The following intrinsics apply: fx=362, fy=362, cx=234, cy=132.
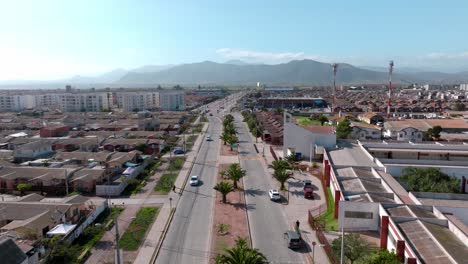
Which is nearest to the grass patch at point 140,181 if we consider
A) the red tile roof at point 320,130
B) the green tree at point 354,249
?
the red tile roof at point 320,130

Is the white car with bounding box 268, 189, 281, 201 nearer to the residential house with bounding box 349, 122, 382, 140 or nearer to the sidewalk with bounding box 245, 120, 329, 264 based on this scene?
the sidewalk with bounding box 245, 120, 329, 264

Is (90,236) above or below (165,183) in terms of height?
below

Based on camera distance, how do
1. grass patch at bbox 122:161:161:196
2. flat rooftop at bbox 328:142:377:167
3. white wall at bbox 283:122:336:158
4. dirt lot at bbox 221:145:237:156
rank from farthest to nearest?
dirt lot at bbox 221:145:237:156 → white wall at bbox 283:122:336:158 → flat rooftop at bbox 328:142:377:167 → grass patch at bbox 122:161:161:196

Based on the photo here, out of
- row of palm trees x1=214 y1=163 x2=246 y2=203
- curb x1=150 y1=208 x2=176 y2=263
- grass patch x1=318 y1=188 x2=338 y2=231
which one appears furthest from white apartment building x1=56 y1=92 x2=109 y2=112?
grass patch x1=318 y1=188 x2=338 y2=231

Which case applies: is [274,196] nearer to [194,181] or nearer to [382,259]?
[194,181]

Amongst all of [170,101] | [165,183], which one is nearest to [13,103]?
[170,101]

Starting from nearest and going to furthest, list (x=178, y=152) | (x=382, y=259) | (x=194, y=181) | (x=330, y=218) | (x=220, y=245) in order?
(x=382, y=259) → (x=220, y=245) → (x=330, y=218) → (x=194, y=181) → (x=178, y=152)
